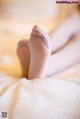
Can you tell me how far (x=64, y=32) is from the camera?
979 mm

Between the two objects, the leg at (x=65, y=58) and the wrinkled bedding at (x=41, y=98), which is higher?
the wrinkled bedding at (x=41, y=98)

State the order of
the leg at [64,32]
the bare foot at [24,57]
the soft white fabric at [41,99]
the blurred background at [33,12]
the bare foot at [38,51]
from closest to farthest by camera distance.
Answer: the soft white fabric at [41,99]
the bare foot at [38,51]
the bare foot at [24,57]
the leg at [64,32]
the blurred background at [33,12]

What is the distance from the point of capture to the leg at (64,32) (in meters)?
0.93

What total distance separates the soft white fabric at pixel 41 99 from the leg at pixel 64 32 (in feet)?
1.06

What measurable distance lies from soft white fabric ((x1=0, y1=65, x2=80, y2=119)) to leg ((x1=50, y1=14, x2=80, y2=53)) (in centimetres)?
32

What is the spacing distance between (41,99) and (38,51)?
23 cm

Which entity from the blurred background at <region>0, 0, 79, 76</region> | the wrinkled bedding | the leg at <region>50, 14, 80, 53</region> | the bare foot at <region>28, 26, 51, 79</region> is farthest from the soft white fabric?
the blurred background at <region>0, 0, 79, 76</region>

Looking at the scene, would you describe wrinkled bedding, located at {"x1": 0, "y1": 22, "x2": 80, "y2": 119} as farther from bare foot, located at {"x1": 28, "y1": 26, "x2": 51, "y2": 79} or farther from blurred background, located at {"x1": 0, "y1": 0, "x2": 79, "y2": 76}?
blurred background, located at {"x1": 0, "y1": 0, "x2": 79, "y2": 76}

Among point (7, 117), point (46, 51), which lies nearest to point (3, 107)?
point (7, 117)

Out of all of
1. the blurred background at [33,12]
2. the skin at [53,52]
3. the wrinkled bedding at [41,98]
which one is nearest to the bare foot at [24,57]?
the skin at [53,52]

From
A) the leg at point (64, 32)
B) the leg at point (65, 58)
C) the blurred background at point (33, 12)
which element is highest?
the leg at point (64, 32)

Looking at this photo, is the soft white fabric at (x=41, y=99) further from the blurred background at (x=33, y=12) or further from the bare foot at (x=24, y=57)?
the blurred background at (x=33, y=12)

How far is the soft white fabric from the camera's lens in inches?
18.7

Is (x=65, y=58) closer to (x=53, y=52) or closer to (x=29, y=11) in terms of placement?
(x=53, y=52)
